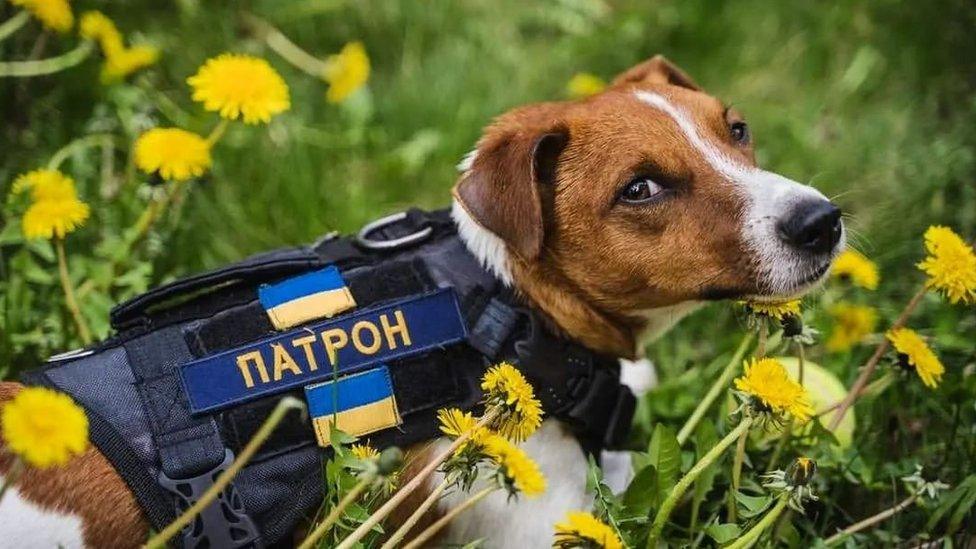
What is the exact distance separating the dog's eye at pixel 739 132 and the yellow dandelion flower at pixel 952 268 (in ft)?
1.95

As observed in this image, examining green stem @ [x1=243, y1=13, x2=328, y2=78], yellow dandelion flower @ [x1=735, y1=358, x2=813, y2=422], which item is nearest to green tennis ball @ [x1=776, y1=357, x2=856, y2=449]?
yellow dandelion flower @ [x1=735, y1=358, x2=813, y2=422]

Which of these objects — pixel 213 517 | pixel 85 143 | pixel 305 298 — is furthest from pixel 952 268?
pixel 85 143

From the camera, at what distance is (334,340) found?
8.36ft

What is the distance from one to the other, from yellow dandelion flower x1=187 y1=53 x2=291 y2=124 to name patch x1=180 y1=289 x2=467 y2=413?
0.80 m

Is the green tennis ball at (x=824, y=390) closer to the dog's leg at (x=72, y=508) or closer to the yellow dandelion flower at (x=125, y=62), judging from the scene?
the dog's leg at (x=72, y=508)

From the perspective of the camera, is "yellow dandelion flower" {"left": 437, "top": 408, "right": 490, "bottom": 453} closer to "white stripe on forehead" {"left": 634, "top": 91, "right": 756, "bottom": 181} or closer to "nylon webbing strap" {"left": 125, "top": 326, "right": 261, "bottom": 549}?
"nylon webbing strap" {"left": 125, "top": 326, "right": 261, "bottom": 549}

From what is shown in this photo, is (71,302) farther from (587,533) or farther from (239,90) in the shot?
(587,533)

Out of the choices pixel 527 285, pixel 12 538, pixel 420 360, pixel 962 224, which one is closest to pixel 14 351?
pixel 12 538

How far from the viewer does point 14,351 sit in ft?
10.5

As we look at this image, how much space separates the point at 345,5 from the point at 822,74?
240 centimetres

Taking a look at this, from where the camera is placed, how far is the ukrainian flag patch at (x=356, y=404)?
2.51m

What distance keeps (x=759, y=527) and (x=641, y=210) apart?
2.76 ft

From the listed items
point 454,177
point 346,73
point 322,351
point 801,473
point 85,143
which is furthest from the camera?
point 454,177

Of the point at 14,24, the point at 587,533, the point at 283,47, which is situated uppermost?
the point at 14,24
